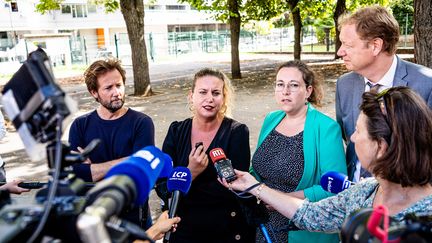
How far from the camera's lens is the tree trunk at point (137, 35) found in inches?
520

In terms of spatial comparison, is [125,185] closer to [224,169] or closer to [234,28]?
[224,169]

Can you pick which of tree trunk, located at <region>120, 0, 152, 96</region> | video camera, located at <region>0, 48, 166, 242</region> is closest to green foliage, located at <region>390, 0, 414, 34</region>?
tree trunk, located at <region>120, 0, 152, 96</region>

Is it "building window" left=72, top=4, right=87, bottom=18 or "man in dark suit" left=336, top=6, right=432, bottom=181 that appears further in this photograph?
"building window" left=72, top=4, right=87, bottom=18

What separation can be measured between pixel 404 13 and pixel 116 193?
102ft

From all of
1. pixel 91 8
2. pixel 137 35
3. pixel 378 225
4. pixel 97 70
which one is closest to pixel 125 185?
pixel 378 225

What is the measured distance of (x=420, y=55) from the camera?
6031 millimetres

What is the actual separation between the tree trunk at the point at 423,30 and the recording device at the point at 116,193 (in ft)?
18.6

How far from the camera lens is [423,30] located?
594cm

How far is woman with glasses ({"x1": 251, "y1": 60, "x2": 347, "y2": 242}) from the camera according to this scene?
268 centimetres

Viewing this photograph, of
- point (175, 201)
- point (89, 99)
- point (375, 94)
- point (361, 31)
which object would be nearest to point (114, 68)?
point (175, 201)

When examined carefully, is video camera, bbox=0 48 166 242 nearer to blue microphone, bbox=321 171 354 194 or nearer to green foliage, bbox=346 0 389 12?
blue microphone, bbox=321 171 354 194

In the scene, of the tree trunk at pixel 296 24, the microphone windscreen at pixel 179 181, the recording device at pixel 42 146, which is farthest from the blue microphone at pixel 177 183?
the tree trunk at pixel 296 24

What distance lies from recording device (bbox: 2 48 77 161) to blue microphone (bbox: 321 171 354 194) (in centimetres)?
162

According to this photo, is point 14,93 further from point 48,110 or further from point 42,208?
point 42,208
